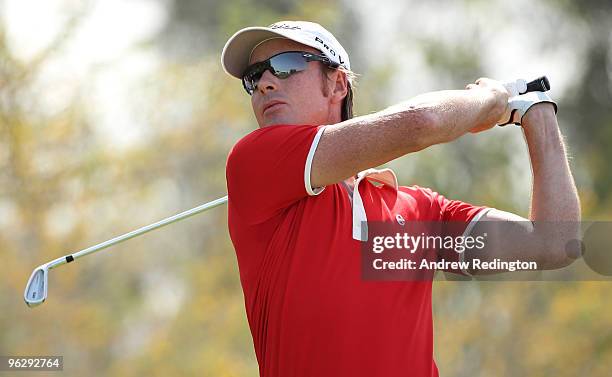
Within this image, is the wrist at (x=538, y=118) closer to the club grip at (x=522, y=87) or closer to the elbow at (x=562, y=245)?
the club grip at (x=522, y=87)

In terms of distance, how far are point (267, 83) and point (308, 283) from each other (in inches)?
33.9

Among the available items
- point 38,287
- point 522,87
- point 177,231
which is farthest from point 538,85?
point 177,231

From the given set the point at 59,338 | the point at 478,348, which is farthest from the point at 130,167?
the point at 478,348

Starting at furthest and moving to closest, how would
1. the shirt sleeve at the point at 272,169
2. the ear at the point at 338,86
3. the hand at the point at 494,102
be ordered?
the ear at the point at 338,86 → the hand at the point at 494,102 → the shirt sleeve at the point at 272,169

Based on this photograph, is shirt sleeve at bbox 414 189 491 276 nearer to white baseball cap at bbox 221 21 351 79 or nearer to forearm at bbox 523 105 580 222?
forearm at bbox 523 105 580 222

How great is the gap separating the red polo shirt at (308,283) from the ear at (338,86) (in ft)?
2.00

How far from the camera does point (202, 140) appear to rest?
12.5 m

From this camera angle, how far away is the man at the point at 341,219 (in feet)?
10.4

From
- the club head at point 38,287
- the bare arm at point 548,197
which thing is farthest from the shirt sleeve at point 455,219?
the club head at point 38,287

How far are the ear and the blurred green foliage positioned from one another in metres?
6.92

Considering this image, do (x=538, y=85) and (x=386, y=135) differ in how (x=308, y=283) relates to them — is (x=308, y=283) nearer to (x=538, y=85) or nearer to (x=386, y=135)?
(x=386, y=135)

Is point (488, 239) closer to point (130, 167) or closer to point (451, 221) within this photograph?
point (451, 221)

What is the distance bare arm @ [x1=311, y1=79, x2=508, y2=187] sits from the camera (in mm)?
3125

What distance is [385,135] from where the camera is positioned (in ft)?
10.3
